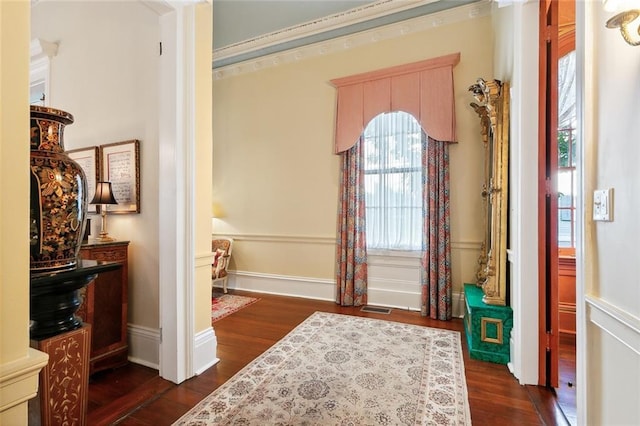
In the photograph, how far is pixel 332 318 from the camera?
3.21 m

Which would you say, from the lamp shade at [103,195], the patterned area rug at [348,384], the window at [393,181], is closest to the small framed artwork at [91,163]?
the lamp shade at [103,195]

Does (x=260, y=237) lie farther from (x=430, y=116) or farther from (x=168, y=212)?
(x=430, y=116)

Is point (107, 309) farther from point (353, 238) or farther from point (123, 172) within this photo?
point (353, 238)

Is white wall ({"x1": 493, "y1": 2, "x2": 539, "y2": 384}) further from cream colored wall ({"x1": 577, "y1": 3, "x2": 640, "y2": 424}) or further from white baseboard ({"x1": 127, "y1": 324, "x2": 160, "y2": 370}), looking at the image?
white baseboard ({"x1": 127, "y1": 324, "x2": 160, "y2": 370})

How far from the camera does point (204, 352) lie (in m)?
2.20

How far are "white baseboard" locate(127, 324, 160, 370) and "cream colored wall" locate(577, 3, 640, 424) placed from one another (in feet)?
8.22

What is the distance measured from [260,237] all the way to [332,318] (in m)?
1.72

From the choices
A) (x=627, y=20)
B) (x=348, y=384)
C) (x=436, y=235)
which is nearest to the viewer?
(x=627, y=20)

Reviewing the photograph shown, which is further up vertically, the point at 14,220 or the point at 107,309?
the point at 14,220

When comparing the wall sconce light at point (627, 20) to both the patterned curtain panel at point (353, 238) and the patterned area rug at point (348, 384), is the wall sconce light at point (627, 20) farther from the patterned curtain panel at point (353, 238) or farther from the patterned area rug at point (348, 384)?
the patterned curtain panel at point (353, 238)

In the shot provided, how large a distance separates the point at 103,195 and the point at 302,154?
2441 mm

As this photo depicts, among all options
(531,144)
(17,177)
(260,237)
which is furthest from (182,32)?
(260,237)

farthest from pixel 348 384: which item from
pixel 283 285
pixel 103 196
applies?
pixel 283 285

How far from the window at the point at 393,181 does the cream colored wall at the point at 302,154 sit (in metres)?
0.41
